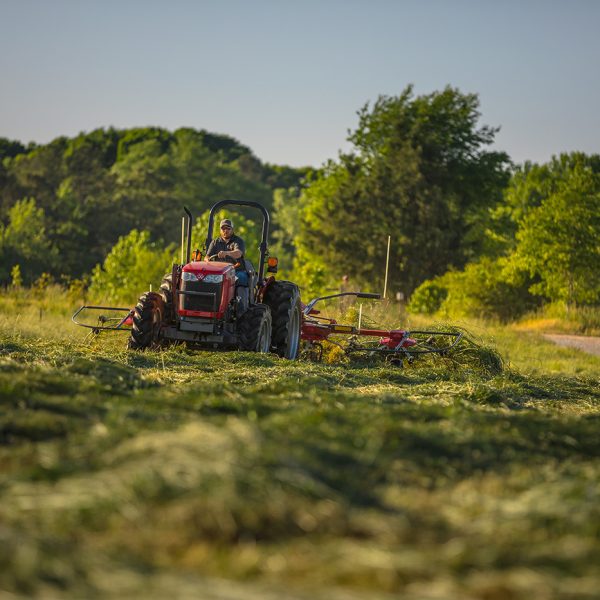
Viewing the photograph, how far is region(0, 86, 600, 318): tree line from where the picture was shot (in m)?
39.6

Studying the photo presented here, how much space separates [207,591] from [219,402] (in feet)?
10.5

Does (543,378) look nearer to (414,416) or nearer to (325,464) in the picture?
(414,416)

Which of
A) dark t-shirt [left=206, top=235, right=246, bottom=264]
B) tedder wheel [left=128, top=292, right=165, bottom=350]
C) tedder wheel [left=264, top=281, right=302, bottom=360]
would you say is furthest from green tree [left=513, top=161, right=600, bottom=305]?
tedder wheel [left=128, top=292, right=165, bottom=350]

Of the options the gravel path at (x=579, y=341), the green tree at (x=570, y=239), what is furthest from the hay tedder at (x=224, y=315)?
the green tree at (x=570, y=239)

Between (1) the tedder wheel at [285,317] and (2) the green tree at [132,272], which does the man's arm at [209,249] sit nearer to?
(1) the tedder wheel at [285,317]

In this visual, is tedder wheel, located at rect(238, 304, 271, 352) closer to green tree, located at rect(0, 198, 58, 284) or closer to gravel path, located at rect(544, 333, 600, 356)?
gravel path, located at rect(544, 333, 600, 356)

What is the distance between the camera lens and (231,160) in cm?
9669

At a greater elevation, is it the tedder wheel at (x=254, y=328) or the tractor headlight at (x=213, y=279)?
the tractor headlight at (x=213, y=279)

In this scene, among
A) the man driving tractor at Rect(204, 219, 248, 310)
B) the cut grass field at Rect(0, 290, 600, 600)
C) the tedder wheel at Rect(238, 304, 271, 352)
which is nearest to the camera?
the cut grass field at Rect(0, 290, 600, 600)

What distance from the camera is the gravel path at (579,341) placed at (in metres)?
25.9

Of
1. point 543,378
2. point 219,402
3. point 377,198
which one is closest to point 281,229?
point 377,198

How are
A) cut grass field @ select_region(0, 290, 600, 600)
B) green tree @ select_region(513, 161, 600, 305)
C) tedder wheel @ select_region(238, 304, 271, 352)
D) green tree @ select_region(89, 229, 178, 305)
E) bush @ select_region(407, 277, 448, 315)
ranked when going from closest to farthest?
cut grass field @ select_region(0, 290, 600, 600), tedder wheel @ select_region(238, 304, 271, 352), green tree @ select_region(513, 161, 600, 305), green tree @ select_region(89, 229, 178, 305), bush @ select_region(407, 277, 448, 315)

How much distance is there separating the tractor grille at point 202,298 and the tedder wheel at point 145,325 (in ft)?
1.30

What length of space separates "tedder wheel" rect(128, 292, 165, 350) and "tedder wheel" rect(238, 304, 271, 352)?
1.07m
